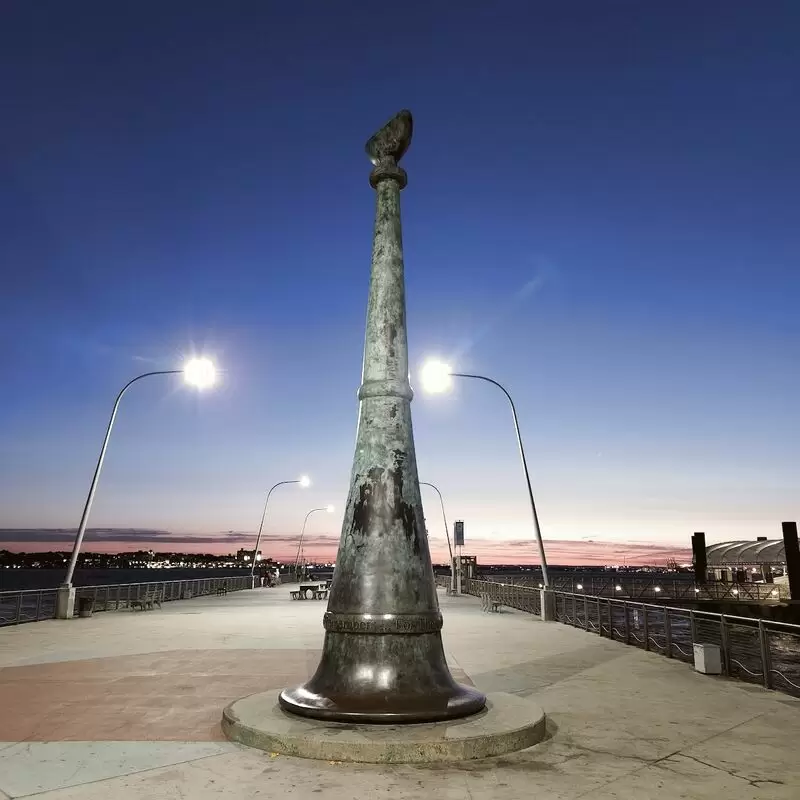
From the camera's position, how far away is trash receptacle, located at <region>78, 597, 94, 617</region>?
2184 centimetres

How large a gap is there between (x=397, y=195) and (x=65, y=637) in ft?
44.3

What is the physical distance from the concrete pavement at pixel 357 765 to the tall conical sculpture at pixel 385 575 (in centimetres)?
97

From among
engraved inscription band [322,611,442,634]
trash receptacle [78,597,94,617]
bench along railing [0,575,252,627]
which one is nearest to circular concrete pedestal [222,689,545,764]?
engraved inscription band [322,611,442,634]

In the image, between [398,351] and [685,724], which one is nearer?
[685,724]

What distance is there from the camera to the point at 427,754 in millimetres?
6047

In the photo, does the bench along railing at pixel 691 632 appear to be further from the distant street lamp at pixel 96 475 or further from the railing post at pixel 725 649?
the distant street lamp at pixel 96 475

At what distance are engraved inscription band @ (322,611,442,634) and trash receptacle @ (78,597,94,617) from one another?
692 inches

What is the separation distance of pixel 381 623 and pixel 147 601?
21.9 m

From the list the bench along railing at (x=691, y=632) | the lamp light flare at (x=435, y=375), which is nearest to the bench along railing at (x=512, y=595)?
the bench along railing at (x=691, y=632)

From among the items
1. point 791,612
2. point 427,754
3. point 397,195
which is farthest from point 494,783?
point 791,612

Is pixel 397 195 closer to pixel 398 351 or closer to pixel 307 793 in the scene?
pixel 398 351

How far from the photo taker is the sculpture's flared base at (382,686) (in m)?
6.78

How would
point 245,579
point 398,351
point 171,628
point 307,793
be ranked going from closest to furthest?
1. point 307,793
2. point 398,351
3. point 171,628
4. point 245,579

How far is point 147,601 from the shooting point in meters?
26.2
